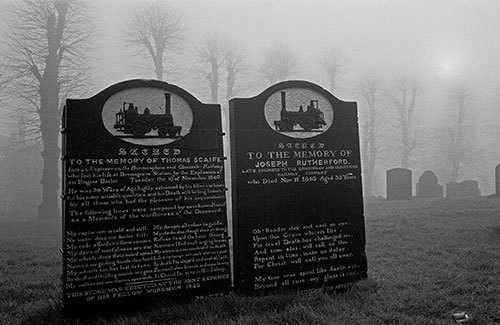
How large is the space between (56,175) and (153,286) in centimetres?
1626

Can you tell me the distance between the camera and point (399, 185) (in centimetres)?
2398

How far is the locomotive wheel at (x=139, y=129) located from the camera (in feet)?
16.7

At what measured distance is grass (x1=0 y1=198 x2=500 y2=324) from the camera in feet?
14.8

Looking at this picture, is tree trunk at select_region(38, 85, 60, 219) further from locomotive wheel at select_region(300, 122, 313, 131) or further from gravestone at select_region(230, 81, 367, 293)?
locomotive wheel at select_region(300, 122, 313, 131)

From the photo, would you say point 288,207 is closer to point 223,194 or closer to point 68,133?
point 223,194

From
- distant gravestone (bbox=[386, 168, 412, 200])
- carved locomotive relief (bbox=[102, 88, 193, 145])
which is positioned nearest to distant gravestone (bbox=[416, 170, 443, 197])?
distant gravestone (bbox=[386, 168, 412, 200])

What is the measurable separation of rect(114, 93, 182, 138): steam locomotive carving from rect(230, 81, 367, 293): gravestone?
29.4 inches

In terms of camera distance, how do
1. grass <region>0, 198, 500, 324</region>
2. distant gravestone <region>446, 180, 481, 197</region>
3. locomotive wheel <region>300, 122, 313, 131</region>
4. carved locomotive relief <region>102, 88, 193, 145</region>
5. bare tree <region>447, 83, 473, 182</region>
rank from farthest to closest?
bare tree <region>447, 83, 473, 182</region> → distant gravestone <region>446, 180, 481, 197</region> → locomotive wheel <region>300, 122, 313, 131</region> → carved locomotive relief <region>102, 88, 193, 145</region> → grass <region>0, 198, 500, 324</region>

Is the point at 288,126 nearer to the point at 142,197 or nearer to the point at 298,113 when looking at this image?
the point at 298,113

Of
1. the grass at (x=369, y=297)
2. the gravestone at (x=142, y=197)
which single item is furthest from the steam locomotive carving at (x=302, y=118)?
the grass at (x=369, y=297)

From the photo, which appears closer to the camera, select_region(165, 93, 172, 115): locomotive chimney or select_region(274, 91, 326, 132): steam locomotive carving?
select_region(165, 93, 172, 115): locomotive chimney

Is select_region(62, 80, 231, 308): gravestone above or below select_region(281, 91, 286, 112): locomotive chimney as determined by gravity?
below

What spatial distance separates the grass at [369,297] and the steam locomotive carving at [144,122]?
1927 mm

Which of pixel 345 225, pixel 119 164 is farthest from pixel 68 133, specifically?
pixel 345 225
